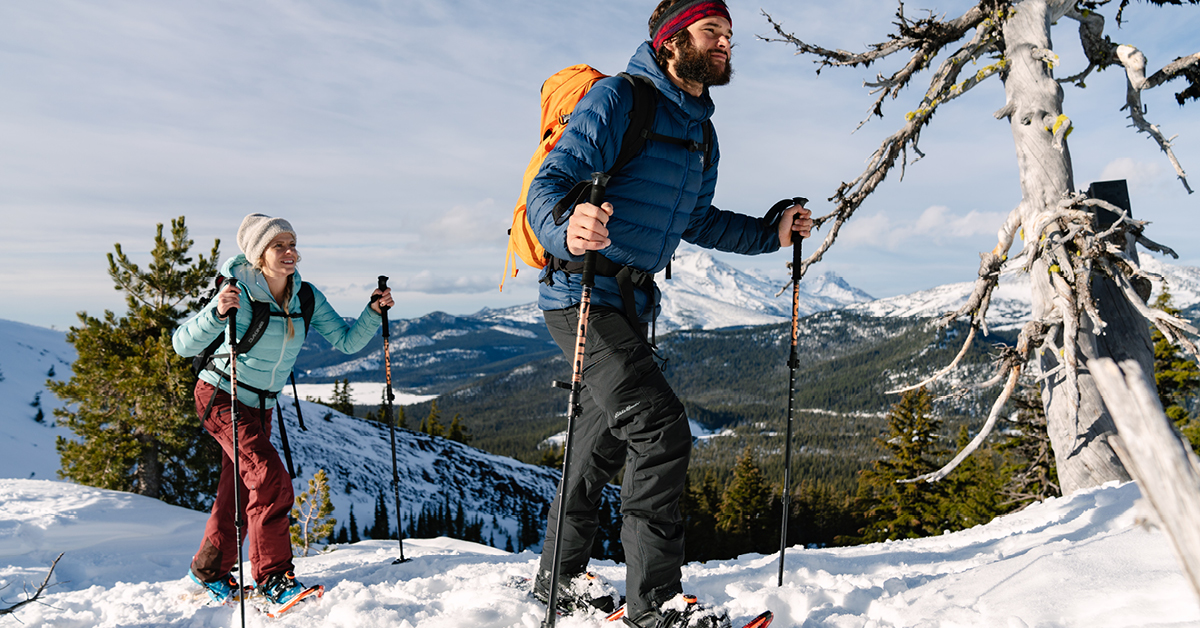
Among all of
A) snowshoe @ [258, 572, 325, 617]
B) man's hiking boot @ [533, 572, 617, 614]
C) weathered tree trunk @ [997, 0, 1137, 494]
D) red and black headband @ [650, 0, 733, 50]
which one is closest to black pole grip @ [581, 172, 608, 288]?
red and black headband @ [650, 0, 733, 50]

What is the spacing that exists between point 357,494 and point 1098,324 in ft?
232

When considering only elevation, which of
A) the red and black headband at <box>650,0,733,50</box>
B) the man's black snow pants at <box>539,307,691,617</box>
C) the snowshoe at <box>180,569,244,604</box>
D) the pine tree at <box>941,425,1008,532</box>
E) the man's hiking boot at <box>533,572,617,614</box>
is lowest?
the pine tree at <box>941,425,1008,532</box>

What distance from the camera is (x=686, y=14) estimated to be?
346 cm

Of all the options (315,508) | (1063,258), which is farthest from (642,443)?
(315,508)

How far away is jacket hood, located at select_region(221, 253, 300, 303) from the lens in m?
4.69

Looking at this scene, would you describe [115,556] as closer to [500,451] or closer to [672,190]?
[672,190]

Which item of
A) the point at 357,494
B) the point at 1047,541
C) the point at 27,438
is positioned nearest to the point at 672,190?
the point at 1047,541

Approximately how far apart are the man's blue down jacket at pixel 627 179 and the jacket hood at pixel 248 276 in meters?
2.38

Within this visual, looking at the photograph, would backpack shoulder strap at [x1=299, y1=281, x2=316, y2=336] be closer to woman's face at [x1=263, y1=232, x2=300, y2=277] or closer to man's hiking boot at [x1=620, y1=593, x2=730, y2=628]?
woman's face at [x1=263, y1=232, x2=300, y2=277]

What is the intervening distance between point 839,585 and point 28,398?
92.3 m

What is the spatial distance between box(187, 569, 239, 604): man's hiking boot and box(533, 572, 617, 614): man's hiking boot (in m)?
2.65

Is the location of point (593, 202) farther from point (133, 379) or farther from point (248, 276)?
point (133, 379)

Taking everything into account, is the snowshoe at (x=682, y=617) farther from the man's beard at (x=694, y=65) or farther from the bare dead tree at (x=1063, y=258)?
the bare dead tree at (x=1063, y=258)

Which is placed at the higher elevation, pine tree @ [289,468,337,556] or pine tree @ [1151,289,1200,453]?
pine tree @ [1151,289,1200,453]
